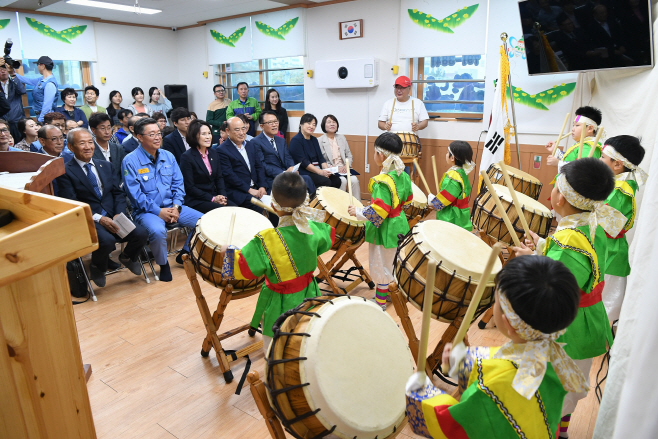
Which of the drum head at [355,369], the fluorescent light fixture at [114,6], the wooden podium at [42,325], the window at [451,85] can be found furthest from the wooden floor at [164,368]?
the fluorescent light fixture at [114,6]

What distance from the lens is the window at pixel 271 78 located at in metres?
7.70

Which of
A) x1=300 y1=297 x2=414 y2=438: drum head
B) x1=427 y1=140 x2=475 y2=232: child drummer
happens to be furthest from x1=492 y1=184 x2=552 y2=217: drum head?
x1=300 y1=297 x2=414 y2=438: drum head

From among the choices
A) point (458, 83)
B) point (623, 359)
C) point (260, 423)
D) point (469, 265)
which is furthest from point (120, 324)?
point (458, 83)

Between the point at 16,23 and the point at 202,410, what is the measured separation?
25.2 feet

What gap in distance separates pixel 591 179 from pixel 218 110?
718 centimetres

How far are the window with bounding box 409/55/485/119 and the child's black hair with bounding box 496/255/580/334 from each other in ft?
17.2

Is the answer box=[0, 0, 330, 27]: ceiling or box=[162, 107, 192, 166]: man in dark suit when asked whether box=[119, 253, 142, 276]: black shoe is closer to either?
box=[162, 107, 192, 166]: man in dark suit

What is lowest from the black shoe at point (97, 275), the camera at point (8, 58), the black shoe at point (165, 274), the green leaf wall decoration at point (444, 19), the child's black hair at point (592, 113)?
the black shoe at point (165, 274)

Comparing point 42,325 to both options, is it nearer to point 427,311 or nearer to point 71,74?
point 427,311

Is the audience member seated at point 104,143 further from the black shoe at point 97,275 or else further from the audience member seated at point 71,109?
the audience member seated at point 71,109

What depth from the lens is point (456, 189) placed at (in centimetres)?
332

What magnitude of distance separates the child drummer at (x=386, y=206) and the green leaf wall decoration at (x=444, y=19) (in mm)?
3389

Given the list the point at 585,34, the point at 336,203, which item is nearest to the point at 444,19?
the point at 585,34

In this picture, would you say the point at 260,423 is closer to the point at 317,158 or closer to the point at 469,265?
the point at 469,265
